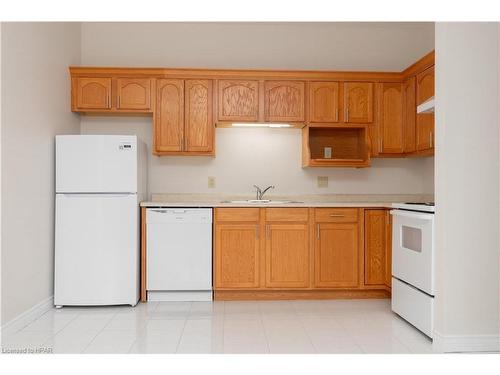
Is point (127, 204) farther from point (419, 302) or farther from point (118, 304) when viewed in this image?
point (419, 302)

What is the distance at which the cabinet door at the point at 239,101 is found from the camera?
446 cm

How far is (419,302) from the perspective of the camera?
3.14 meters

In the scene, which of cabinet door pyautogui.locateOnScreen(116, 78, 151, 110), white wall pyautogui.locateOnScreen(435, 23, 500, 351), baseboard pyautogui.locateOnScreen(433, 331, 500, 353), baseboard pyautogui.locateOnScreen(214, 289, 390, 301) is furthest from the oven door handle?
cabinet door pyautogui.locateOnScreen(116, 78, 151, 110)

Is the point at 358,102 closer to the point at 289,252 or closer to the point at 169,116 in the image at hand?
the point at 289,252

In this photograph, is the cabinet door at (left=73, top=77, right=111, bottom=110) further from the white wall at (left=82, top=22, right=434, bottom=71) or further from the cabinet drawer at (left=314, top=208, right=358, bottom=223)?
the cabinet drawer at (left=314, top=208, right=358, bottom=223)

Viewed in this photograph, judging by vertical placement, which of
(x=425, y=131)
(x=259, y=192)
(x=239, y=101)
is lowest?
(x=259, y=192)

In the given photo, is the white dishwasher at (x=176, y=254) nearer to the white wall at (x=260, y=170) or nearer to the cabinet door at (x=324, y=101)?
the white wall at (x=260, y=170)

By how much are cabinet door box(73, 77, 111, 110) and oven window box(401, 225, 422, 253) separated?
2.98 metres

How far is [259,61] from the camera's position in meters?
4.86

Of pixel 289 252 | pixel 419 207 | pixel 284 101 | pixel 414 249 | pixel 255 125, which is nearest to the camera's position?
pixel 419 207

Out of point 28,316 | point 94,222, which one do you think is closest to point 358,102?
point 94,222

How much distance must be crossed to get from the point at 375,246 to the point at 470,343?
5.09 feet

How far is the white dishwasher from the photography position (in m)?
4.12

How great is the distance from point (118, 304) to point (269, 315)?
4.34 ft
